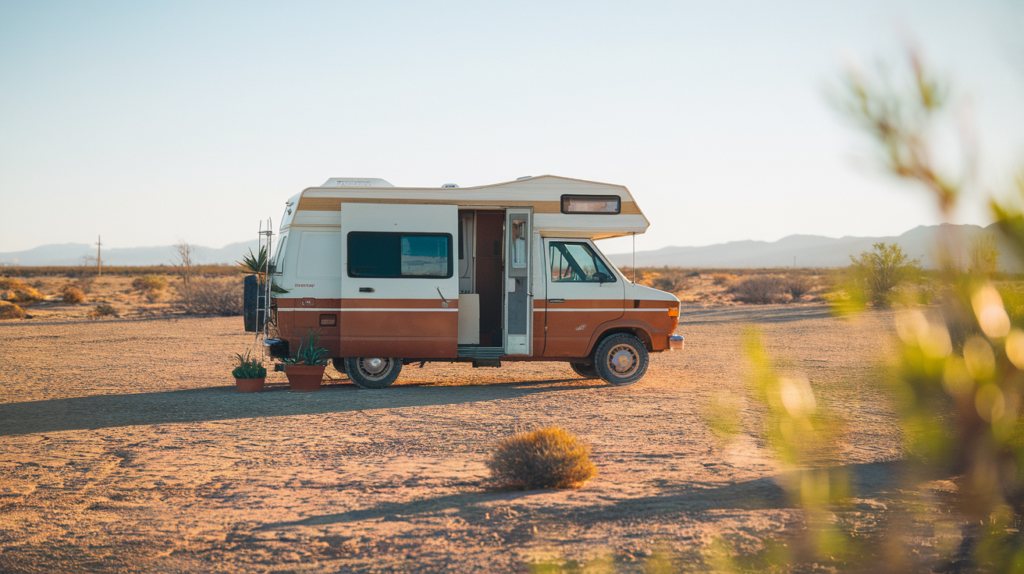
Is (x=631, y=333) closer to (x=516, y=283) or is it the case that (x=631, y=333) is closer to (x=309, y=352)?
(x=516, y=283)

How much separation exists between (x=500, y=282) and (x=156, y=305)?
86.7 ft

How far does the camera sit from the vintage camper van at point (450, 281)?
10625 mm

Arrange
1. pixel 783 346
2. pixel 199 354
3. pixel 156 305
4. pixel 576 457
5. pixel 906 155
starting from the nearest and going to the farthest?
pixel 906 155, pixel 576 457, pixel 199 354, pixel 783 346, pixel 156 305

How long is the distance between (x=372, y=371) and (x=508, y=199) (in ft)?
10.3

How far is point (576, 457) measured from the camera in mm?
5984

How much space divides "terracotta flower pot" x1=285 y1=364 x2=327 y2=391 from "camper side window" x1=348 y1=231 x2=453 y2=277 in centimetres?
146

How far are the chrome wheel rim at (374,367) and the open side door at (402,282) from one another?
32 cm

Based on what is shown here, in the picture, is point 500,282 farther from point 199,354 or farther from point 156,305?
point 156,305

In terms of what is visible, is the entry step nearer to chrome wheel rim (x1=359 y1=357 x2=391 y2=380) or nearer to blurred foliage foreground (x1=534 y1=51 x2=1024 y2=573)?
chrome wheel rim (x1=359 y1=357 x2=391 y2=380)

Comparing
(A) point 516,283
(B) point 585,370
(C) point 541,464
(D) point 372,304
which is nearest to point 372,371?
(D) point 372,304

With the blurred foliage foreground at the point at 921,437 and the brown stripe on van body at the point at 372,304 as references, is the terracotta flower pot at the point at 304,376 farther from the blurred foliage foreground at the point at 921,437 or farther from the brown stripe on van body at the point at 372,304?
the blurred foliage foreground at the point at 921,437

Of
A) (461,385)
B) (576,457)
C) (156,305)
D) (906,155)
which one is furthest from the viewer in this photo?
(156,305)

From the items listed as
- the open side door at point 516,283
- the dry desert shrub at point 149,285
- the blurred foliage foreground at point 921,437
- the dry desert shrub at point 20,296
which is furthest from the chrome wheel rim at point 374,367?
the dry desert shrub at point 149,285

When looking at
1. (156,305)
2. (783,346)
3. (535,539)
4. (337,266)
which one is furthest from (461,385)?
(156,305)
